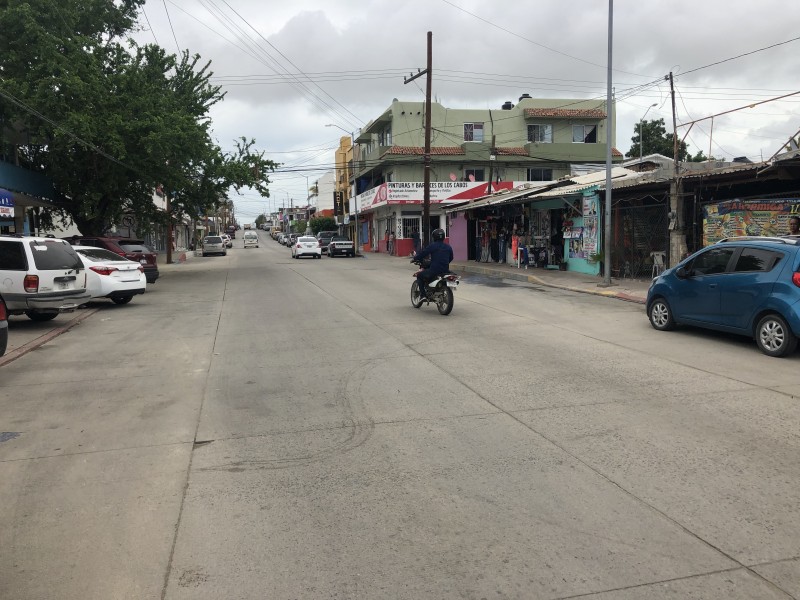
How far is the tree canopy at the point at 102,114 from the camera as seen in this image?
953 inches

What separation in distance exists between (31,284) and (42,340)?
1.45 m

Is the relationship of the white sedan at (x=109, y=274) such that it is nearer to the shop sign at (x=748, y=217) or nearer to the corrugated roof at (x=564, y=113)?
the shop sign at (x=748, y=217)

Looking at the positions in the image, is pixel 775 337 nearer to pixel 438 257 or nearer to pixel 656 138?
pixel 438 257

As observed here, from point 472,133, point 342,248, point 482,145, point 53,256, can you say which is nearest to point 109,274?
point 53,256

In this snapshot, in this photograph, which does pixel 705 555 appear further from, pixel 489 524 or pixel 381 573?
pixel 381 573

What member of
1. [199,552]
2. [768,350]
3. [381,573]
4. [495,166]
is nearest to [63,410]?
[199,552]

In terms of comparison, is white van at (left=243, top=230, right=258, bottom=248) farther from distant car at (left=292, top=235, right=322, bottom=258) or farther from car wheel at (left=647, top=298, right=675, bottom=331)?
car wheel at (left=647, top=298, right=675, bottom=331)

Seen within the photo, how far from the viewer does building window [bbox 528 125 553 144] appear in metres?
48.0

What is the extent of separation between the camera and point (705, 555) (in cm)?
361

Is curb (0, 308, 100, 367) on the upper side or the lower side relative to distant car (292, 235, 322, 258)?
lower

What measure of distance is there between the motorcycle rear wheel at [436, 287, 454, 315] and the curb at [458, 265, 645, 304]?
5463mm

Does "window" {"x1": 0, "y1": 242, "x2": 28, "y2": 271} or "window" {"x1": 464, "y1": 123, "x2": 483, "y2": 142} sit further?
"window" {"x1": 464, "y1": 123, "x2": 483, "y2": 142}

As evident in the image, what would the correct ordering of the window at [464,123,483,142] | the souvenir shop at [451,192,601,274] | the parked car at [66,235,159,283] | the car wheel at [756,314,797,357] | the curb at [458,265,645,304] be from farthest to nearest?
1. the window at [464,123,483,142]
2. the souvenir shop at [451,192,601,274]
3. the parked car at [66,235,159,283]
4. the curb at [458,265,645,304]
5. the car wheel at [756,314,797,357]

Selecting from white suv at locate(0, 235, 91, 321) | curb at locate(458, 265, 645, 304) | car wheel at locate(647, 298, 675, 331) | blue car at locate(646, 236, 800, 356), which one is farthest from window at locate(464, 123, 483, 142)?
white suv at locate(0, 235, 91, 321)
